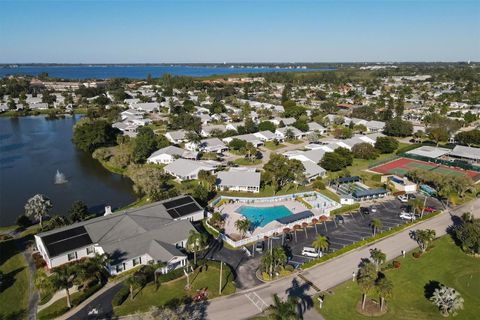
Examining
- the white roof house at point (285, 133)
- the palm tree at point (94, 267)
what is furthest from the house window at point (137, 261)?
the white roof house at point (285, 133)

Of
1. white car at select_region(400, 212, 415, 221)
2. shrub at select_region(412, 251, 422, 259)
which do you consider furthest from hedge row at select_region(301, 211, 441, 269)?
shrub at select_region(412, 251, 422, 259)

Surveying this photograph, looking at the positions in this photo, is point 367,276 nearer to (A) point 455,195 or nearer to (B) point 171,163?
(A) point 455,195

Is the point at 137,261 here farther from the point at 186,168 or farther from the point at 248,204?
the point at 186,168

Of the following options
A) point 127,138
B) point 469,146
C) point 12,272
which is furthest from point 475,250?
point 127,138

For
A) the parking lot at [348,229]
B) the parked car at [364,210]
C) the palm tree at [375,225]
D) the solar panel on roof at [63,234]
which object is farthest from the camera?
the parked car at [364,210]

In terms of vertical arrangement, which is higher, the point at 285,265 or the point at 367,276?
the point at 367,276

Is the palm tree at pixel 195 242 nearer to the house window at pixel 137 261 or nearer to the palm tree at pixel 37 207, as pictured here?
the house window at pixel 137 261

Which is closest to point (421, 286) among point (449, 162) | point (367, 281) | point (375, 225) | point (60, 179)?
point (367, 281)
